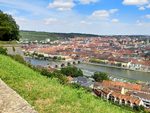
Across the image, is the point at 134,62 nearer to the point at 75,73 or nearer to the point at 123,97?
the point at 75,73

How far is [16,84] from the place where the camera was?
4801mm

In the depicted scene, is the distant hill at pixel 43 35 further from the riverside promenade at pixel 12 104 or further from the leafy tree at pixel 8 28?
the riverside promenade at pixel 12 104

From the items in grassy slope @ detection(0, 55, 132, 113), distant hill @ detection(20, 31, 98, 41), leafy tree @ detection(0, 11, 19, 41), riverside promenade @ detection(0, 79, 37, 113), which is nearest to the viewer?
riverside promenade @ detection(0, 79, 37, 113)

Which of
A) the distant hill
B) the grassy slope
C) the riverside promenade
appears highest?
the riverside promenade

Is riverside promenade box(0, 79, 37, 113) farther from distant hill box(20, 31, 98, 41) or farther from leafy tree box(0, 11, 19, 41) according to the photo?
distant hill box(20, 31, 98, 41)

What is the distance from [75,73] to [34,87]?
30433 mm

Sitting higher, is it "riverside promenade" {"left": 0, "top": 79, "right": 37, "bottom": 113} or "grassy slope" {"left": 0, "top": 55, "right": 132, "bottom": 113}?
"riverside promenade" {"left": 0, "top": 79, "right": 37, "bottom": 113}

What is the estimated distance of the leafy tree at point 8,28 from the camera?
15.4 meters

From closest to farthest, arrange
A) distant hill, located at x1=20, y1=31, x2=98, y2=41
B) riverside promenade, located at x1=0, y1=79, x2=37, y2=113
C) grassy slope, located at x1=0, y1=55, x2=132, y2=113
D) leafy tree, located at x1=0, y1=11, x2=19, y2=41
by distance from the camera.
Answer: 1. riverside promenade, located at x1=0, y1=79, x2=37, y2=113
2. grassy slope, located at x1=0, y1=55, x2=132, y2=113
3. leafy tree, located at x1=0, y1=11, x2=19, y2=41
4. distant hill, located at x1=20, y1=31, x2=98, y2=41

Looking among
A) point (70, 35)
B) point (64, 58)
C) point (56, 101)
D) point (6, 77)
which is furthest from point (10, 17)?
point (70, 35)

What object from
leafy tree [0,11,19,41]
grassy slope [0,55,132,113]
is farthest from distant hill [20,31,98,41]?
grassy slope [0,55,132,113]

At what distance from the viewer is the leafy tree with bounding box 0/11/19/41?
50.7 ft

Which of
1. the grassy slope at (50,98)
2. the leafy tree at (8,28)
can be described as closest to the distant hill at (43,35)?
the leafy tree at (8,28)

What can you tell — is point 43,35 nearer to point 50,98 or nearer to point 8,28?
point 8,28
